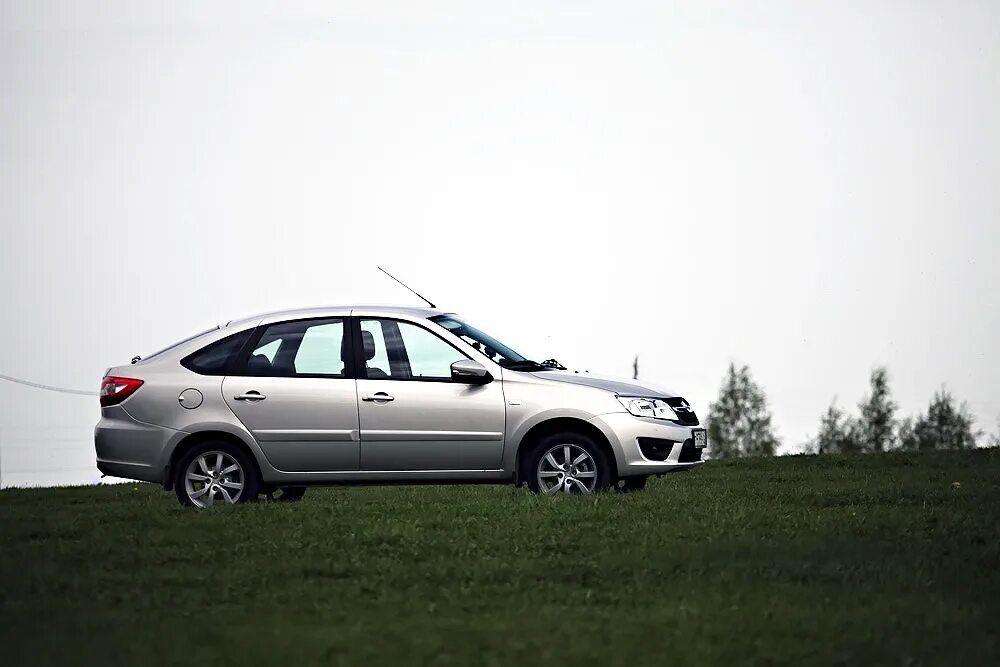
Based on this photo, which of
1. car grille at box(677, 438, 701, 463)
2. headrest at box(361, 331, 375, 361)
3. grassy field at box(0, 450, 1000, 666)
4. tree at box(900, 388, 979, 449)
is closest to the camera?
grassy field at box(0, 450, 1000, 666)

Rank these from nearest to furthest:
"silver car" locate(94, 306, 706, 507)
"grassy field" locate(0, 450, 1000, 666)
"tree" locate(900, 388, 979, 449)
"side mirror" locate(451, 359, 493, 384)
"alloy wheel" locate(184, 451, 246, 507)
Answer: "grassy field" locate(0, 450, 1000, 666)
"side mirror" locate(451, 359, 493, 384)
"silver car" locate(94, 306, 706, 507)
"alloy wheel" locate(184, 451, 246, 507)
"tree" locate(900, 388, 979, 449)

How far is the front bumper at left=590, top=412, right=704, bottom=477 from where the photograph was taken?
13.9 meters

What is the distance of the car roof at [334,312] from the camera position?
1402cm

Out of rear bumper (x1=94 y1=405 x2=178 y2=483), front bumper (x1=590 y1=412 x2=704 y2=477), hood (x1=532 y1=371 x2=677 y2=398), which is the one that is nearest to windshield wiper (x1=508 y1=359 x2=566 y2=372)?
hood (x1=532 y1=371 x2=677 y2=398)

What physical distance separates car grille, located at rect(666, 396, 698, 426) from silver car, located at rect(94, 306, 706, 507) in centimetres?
33

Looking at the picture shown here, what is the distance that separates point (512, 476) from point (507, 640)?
6.71 metres

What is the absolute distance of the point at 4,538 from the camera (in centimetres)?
1161

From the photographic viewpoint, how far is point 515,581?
9102 mm

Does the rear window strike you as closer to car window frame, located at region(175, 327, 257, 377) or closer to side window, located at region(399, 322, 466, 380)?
car window frame, located at region(175, 327, 257, 377)

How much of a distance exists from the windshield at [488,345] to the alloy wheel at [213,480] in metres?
2.34

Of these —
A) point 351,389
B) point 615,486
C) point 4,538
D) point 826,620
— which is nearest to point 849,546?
point 826,620

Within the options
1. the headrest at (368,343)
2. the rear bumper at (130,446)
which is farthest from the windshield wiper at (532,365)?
the rear bumper at (130,446)

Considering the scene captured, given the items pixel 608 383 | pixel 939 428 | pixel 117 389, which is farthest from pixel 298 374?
pixel 939 428

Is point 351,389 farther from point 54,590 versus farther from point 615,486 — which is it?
point 54,590
